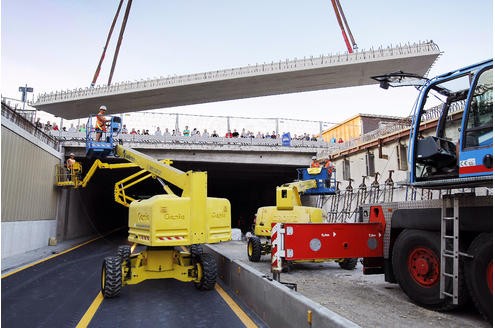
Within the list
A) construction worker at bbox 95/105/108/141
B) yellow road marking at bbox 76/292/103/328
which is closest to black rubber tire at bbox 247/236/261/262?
yellow road marking at bbox 76/292/103/328

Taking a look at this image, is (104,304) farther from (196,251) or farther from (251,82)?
(251,82)

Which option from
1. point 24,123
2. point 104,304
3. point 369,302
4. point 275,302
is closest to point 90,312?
point 104,304

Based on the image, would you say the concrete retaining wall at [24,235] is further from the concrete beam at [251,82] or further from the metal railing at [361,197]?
the concrete beam at [251,82]

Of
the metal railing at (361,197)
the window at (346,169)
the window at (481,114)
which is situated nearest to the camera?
the window at (481,114)

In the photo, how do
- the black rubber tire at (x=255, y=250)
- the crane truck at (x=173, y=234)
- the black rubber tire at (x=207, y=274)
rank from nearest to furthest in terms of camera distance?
the crane truck at (x=173, y=234), the black rubber tire at (x=207, y=274), the black rubber tire at (x=255, y=250)

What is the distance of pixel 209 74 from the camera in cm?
3494

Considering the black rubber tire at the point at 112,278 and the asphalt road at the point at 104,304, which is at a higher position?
the black rubber tire at the point at 112,278

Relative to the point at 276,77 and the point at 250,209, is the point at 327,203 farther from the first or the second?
the point at 250,209

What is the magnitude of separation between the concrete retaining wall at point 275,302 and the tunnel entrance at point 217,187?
14353 mm

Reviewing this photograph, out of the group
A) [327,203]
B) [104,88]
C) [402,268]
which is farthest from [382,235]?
[104,88]

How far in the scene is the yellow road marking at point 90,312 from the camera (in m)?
6.15

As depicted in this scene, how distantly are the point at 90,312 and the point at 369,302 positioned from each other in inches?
197

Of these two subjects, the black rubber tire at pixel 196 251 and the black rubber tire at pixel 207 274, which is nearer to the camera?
the black rubber tire at pixel 207 274

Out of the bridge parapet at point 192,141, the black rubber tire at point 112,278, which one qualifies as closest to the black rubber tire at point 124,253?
the black rubber tire at point 112,278
